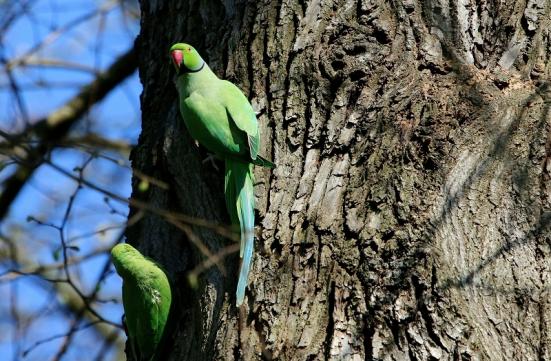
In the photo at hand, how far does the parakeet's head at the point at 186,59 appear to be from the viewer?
2.84 meters

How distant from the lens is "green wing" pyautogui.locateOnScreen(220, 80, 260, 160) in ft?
8.71

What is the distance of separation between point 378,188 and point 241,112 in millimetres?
608

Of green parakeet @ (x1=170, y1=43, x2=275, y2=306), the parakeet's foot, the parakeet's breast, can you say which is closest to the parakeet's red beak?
green parakeet @ (x1=170, y1=43, x2=275, y2=306)

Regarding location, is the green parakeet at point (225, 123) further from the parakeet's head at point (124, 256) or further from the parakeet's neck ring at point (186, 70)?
the parakeet's head at point (124, 256)

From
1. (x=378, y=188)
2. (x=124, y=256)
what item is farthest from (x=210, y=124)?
(x=378, y=188)

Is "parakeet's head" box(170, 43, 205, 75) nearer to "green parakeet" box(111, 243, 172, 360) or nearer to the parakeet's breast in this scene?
the parakeet's breast

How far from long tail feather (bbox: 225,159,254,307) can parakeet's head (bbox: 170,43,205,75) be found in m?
0.38

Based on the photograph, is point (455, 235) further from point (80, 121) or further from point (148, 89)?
point (80, 121)

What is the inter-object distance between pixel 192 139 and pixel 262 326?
2.90 feet

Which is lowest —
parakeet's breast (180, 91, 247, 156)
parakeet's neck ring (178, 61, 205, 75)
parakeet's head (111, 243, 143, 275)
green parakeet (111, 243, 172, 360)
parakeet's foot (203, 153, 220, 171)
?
green parakeet (111, 243, 172, 360)

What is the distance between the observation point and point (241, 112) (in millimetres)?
2689

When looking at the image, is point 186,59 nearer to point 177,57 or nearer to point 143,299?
point 177,57

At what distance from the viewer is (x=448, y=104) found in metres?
2.50

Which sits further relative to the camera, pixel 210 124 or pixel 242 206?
pixel 210 124
